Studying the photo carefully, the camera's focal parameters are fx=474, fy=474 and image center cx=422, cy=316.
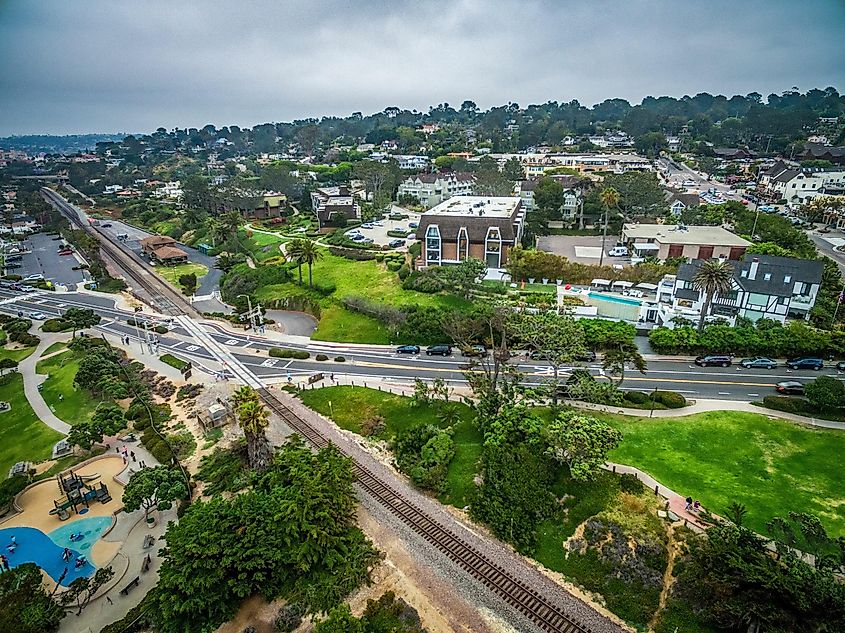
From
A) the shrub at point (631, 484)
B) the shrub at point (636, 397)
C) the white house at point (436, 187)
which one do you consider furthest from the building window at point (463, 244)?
the shrub at point (631, 484)

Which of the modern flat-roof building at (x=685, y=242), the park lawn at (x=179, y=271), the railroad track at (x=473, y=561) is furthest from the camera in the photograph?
the park lawn at (x=179, y=271)

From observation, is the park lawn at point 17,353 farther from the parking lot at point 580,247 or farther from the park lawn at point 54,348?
the parking lot at point 580,247

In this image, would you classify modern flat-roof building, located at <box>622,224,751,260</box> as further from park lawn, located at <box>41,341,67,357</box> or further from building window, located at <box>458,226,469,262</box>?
park lawn, located at <box>41,341,67,357</box>

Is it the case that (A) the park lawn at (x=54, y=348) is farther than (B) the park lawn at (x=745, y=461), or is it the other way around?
(A) the park lawn at (x=54, y=348)

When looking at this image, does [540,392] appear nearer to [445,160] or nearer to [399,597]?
[399,597]

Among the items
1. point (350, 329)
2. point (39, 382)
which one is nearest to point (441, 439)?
point (350, 329)

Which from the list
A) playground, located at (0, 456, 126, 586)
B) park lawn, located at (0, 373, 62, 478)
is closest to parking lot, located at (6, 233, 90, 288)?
park lawn, located at (0, 373, 62, 478)
